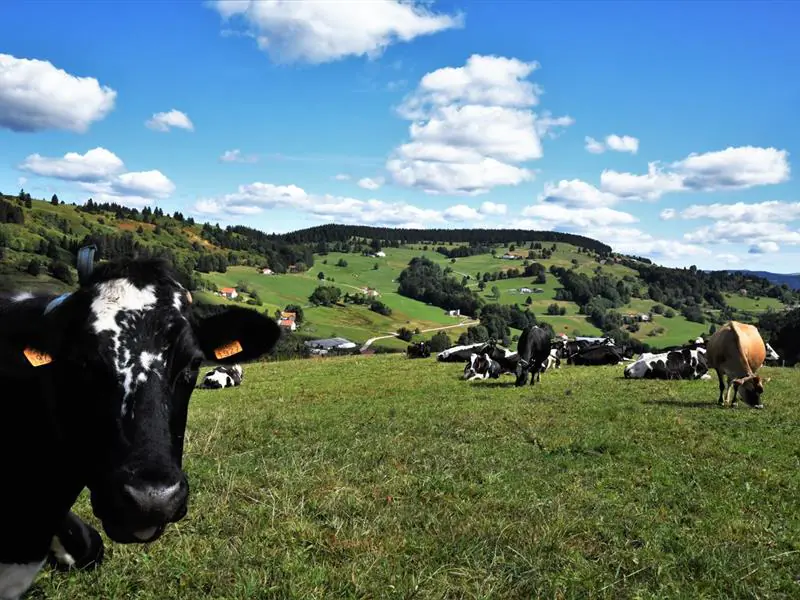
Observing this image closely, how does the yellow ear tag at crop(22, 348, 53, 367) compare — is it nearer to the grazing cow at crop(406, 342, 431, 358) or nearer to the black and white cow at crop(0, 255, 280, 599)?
the black and white cow at crop(0, 255, 280, 599)

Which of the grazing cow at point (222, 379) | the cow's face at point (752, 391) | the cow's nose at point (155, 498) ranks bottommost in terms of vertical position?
the grazing cow at point (222, 379)

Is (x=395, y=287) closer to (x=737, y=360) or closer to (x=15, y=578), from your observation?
(x=737, y=360)

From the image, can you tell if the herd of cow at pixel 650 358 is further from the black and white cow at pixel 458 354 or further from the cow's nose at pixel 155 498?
the cow's nose at pixel 155 498

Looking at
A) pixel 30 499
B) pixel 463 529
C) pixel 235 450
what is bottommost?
pixel 235 450

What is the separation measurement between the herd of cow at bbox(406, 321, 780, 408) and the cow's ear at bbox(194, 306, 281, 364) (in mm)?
15045

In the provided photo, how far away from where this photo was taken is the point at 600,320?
132m

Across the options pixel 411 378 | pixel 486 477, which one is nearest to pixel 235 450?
pixel 486 477

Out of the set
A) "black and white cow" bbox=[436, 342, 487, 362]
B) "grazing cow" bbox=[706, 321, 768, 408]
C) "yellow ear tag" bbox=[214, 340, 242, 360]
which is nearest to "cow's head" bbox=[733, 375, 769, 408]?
"grazing cow" bbox=[706, 321, 768, 408]

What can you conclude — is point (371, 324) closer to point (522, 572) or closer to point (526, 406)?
point (526, 406)

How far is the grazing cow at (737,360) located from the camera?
15.2 m

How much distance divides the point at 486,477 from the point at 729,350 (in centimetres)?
1202

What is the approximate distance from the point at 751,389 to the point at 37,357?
16770 mm

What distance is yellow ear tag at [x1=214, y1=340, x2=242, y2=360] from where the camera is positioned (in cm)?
432

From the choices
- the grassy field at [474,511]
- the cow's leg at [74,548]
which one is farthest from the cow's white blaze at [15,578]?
the cow's leg at [74,548]
